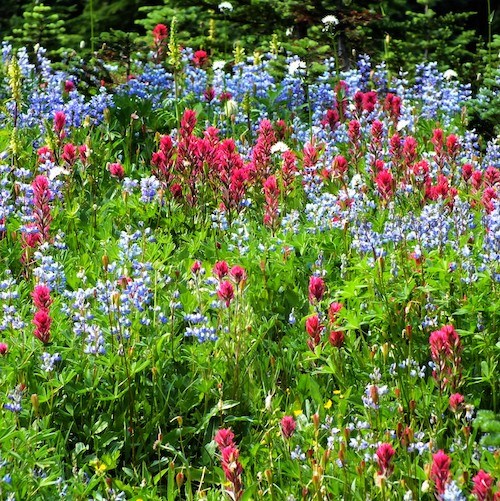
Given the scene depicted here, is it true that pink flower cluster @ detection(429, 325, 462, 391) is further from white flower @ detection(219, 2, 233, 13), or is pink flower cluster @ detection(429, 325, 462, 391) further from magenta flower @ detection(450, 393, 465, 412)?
white flower @ detection(219, 2, 233, 13)

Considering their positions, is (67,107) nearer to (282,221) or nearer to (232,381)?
(282,221)

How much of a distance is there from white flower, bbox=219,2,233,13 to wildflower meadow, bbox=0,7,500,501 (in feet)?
8.38

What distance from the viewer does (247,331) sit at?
409 centimetres

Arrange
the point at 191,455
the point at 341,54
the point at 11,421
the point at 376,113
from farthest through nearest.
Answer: the point at 341,54 < the point at 376,113 < the point at 191,455 < the point at 11,421

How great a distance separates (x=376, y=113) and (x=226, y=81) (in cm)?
141

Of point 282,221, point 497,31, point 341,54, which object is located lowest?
point 497,31

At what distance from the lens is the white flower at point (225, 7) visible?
28.3 ft

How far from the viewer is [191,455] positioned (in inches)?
152

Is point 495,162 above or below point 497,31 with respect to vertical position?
above

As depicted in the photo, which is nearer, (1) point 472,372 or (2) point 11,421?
(2) point 11,421

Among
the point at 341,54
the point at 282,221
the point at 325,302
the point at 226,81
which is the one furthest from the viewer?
the point at 341,54

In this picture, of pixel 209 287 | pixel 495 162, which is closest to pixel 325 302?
pixel 209 287

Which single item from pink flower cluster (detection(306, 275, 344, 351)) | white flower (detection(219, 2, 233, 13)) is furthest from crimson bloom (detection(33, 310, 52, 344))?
white flower (detection(219, 2, 233, 13))

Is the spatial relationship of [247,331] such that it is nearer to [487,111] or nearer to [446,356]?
[446,356]
